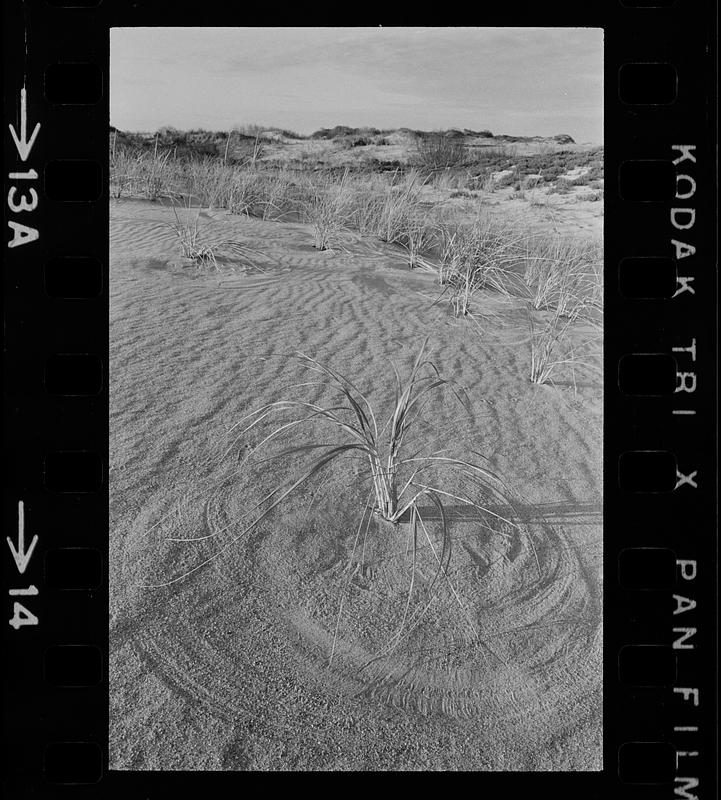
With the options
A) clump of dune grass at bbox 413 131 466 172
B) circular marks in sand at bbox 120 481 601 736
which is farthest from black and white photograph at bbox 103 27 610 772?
clump of dune grass at bbox 413 131 466 172

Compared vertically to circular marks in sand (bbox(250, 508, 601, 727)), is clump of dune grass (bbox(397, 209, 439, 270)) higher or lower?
higher

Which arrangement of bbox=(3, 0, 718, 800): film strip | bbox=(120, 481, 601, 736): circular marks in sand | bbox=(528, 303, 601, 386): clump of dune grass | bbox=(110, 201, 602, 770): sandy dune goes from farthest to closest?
bbox=(528, 303, 601, 386): clump of dune grass → bbox=(120, 481, 601, 736): circular marks in sand → bbox=(110, 201, 602, 770): sandy dune → bbox=(3, 0, 718, 800): film strip

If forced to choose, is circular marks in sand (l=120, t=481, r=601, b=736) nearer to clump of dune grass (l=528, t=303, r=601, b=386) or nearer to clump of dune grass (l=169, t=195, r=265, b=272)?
clump of dune grass (l=528, t=303, r=601, b=386)
